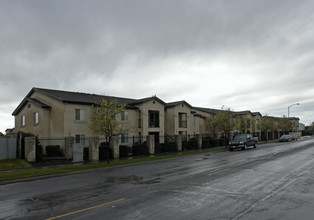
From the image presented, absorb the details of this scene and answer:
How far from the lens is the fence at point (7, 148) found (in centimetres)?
2272

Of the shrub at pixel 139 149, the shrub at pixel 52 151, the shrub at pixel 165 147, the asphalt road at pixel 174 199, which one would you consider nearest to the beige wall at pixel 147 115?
the shrub at pixel 165 147

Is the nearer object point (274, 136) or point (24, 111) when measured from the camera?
point (24, 111)

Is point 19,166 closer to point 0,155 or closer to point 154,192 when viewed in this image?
point 0,155

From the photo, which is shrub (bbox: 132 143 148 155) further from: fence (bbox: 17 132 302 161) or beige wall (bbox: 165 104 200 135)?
beige wall (bbox: 165 104 200 135)

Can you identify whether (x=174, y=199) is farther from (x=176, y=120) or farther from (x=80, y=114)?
(x=176, y=120)

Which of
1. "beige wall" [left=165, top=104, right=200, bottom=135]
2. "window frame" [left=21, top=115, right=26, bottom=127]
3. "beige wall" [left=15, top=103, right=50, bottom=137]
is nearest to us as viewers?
"beige wall" [left=15, top=103, right=50, bottom=137]

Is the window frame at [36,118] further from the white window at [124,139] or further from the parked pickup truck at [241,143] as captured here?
the parked pickup truck at [241,143]

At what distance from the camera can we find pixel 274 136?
64812 millimetres

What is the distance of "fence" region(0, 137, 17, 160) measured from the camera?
74.5 feet

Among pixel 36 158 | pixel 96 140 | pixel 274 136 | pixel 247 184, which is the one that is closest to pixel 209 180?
pixel 247 184

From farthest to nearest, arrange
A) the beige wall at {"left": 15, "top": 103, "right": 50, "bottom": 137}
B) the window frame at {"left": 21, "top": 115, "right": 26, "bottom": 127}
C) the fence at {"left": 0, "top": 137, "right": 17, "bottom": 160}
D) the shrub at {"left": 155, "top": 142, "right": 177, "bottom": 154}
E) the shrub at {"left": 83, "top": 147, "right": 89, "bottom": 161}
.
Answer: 1. the window frame at {"left": 21, "top": 115, "right": 26, "bottom": 127}
2. the shrub at {"left": 155, "top": 142, "right": 177, "bottom": 154}
3. the beige wall at {"left": 15, "top": 103, "right": 50, "bottom": 137}
4. the shrub at {"left": 83, "top": 147, "right": 89, "bottom": 161}
5. the fence at {"left": 0, "top": 137, "right": 17, "bottom": 160}

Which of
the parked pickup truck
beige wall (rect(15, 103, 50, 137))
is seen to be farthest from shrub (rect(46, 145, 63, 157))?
the parked pickup truck

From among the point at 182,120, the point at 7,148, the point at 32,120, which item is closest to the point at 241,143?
the point at 182,120

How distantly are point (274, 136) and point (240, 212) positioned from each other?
216 ft
